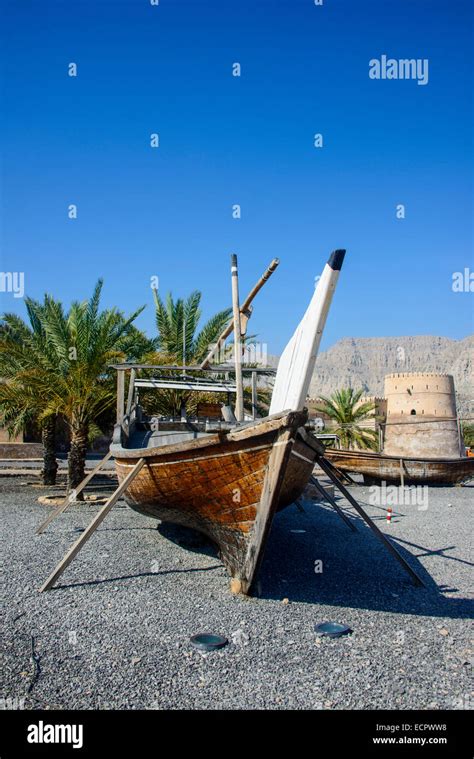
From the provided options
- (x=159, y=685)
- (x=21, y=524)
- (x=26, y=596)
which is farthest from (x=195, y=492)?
(x=21, y=524)

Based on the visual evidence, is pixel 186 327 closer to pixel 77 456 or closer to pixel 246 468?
pixel 77 456

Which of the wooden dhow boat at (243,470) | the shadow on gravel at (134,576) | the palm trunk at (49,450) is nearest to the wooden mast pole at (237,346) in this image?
the wooden dhow boat at (243,470)

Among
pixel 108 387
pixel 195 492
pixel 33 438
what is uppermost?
pixel 108 387

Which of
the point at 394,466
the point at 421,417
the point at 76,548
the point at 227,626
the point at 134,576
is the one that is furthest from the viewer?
the point at 421,417

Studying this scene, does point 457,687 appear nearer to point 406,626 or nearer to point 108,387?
point 406,626

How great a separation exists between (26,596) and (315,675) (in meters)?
3.23

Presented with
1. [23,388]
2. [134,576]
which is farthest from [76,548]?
[23,388]

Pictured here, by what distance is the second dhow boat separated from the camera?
5285 mm

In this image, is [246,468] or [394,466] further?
[394,466]

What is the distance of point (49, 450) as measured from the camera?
15.8 metres

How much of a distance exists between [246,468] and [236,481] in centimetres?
23

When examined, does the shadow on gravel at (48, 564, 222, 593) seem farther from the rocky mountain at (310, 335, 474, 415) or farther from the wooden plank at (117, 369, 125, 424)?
the rocky mountain at (310, 335, 474, 415)

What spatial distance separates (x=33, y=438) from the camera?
1120 inches
